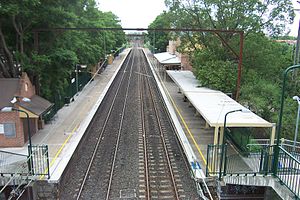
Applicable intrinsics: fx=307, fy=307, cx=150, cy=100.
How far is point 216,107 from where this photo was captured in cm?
1903

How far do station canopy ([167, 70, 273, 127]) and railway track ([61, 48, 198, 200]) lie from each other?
9.06ft

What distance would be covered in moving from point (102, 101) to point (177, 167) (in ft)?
52.7

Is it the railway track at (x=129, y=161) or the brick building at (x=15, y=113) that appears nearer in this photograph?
the railway track at (x=129, y=161)

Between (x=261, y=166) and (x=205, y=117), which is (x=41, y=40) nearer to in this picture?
(x=205, y=117)

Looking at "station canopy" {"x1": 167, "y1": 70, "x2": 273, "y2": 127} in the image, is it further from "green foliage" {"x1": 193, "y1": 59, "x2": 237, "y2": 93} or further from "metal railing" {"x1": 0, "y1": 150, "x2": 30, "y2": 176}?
"metal railing" {"x1": 0, "y1": 150, "x2": 30, "y2": 176}

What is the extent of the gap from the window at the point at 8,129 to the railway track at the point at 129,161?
12.4 feet

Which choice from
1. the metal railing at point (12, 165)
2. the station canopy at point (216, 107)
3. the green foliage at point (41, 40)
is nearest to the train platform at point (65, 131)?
the metal railing at point (12, 165)

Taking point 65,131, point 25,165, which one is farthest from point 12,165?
point 65,131

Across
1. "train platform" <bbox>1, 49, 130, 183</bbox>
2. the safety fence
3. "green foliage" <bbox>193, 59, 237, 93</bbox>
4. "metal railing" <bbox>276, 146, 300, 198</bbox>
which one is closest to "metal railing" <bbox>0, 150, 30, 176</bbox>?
"train platform" <bbox>1, 49, 130, 183</bbox>

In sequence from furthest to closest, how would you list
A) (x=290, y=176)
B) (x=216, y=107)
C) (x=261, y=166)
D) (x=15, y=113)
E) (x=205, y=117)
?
(x=216, y=107)
(x=15, y=113)
(x=205, y=117)
(x=261, y=166)
(x=290, y=176)

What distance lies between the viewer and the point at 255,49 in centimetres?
2534

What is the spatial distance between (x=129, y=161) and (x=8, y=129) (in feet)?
22.9

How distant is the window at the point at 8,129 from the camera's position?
17.0 metres

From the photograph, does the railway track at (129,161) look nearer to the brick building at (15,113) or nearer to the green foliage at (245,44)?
the brick building at (15,113)
